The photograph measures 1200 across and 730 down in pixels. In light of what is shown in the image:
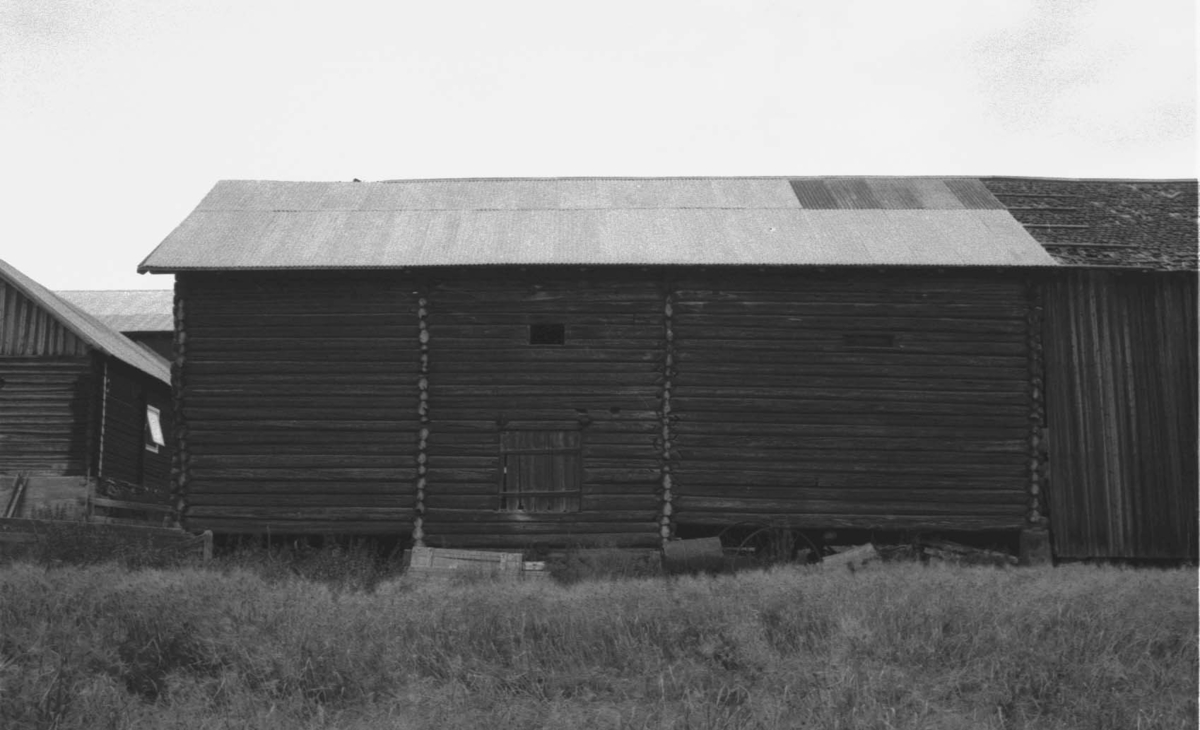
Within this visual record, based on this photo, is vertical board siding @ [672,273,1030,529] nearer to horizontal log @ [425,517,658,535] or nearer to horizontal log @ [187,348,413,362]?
horizontal log @ [425,517,658,535]

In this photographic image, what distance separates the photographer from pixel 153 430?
28047 millimetres

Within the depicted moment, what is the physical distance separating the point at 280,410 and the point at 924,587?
1058 centimetres

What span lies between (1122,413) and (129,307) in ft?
105

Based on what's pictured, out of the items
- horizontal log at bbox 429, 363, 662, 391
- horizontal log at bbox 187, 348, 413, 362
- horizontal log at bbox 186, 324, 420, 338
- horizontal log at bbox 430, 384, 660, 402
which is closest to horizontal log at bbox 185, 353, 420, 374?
horizontal log at bbox 187, 348, 413, 362

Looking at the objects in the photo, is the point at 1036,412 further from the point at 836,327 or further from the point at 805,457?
the point at 805,457

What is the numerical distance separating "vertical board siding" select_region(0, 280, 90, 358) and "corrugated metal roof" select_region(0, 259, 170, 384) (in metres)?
0.27

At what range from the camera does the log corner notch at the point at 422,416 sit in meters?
18.7

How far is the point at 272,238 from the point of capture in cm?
2002

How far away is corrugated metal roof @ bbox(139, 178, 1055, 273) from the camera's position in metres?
19.0

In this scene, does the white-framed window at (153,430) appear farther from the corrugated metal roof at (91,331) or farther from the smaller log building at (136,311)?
the smaller log building at (136,311)

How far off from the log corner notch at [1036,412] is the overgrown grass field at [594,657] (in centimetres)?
568

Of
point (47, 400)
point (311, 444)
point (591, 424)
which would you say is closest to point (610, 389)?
point (591, 424)

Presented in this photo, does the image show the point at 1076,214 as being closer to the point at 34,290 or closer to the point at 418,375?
the point at 418,375

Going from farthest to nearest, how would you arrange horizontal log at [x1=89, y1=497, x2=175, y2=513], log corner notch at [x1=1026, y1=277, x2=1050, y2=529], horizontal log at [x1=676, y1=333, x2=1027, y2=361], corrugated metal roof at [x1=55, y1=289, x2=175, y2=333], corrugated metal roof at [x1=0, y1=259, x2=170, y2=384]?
corrugated metal roof at [x1=55, y1=289, x2=175, y2=333], corrugated metal roof at [x1=0, y1=259, x2=170, y2=384], horizontal log at [x1=89, y1=497, x2=175, y2=513], horizontal log at [x1=676, y1=333, x2=1027, y2=361], log corner notch at [x1=1026, y1=277, x2=1050, y2=529]
